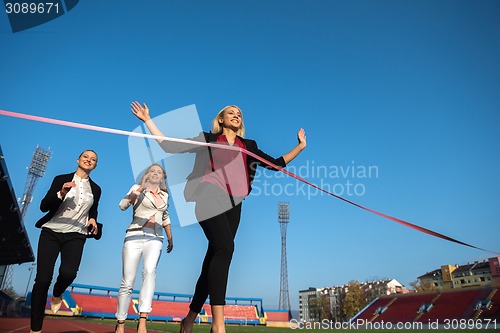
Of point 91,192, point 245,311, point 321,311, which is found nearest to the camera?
point 91,192

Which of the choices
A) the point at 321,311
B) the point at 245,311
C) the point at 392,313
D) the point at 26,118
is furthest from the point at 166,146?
the point at 321,311

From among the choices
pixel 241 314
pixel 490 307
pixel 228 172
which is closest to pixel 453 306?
pixel 490 307

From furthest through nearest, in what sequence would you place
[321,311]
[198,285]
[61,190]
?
1. [321,311]
2. [61,190]
3. [198,285]

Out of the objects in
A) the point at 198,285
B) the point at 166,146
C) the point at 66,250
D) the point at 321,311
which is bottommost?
the point at 321,311

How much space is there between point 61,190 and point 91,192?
0.46 metres

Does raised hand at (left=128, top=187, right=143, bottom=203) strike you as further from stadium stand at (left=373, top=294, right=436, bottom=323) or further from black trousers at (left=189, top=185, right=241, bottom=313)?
stadium stand at (left=373, top=294, right=436, bottom=323)

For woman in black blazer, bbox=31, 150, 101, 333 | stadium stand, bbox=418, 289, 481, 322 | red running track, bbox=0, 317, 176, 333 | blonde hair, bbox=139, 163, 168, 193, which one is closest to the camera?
woman in black blazer, bbox=31, 150, 101, 333

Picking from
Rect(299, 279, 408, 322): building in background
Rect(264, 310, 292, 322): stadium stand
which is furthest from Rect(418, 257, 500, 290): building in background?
Rect(264, 310, 292, 322): stadium stand

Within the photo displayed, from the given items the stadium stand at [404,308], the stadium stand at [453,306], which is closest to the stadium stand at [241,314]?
the stadium stand at [404,308]

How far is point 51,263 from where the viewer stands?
369cm

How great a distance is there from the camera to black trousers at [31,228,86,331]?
354 cm

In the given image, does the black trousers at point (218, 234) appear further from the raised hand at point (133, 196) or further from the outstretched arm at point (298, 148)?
the raised hand at point (133, 196)

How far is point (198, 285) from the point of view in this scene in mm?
3338

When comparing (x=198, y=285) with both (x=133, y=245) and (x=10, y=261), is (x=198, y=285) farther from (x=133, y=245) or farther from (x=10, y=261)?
(x=10, y=261)
